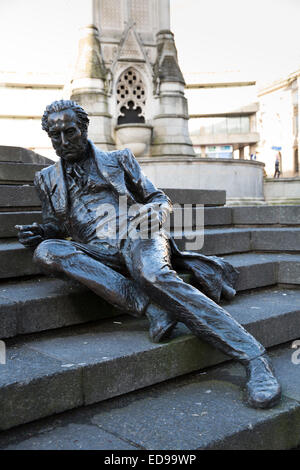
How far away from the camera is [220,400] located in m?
2.72

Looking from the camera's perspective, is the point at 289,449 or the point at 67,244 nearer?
the point at 289,449

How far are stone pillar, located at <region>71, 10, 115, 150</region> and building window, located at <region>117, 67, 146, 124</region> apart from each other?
601mm

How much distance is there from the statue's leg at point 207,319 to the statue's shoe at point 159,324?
0.05m

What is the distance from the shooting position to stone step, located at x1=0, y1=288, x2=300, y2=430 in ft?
7.89

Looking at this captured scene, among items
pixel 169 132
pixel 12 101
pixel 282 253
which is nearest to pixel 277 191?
pixel 169 132

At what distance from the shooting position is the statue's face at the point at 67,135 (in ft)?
11.1

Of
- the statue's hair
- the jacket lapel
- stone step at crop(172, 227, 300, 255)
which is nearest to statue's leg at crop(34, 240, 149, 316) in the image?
the jacket lapel

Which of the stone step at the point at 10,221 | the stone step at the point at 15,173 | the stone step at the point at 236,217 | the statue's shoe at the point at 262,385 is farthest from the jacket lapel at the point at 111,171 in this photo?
the stone step at the point at 15,173

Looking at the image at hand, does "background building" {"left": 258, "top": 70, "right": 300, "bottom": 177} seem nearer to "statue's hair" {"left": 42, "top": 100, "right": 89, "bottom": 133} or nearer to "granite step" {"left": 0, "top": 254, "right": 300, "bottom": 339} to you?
"statue's hair" {"left": 42, "top": 100, "right": 89, "bottom": 133}

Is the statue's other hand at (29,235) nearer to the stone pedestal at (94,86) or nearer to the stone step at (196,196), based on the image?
the stone step at (196,196)

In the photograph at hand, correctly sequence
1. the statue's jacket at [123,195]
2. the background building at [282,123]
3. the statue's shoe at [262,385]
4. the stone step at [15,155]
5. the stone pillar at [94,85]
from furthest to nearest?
the background building at [282,123]
the stone pillar at [94,85]
the stone step at [15,155]
the statue's jacket at [123,195]
the statue's shoe at [262,385]

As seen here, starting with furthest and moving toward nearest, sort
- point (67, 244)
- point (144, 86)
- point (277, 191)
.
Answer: point (144, 86), point (277, 191), point (67, 244)

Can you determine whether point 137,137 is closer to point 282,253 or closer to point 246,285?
point 282,253
